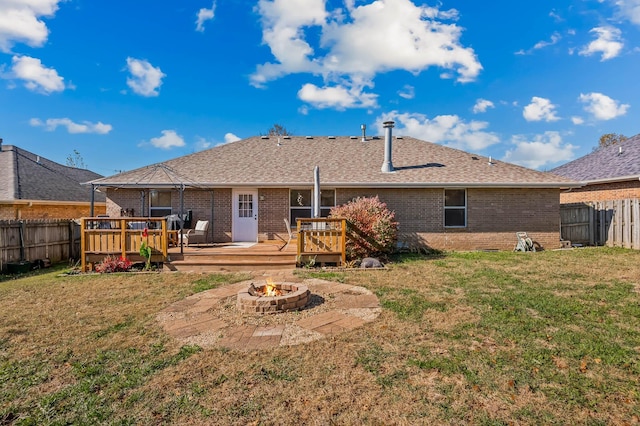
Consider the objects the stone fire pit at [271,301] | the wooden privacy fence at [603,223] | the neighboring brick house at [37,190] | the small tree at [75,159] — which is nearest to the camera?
the stone fire pit at [271,301]

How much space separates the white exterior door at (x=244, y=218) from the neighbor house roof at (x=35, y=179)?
32.7 ft

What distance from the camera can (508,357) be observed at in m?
3.64

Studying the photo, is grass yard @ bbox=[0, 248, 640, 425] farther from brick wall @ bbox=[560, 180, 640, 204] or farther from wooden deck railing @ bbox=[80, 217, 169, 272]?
brick wall @ bbox=[560, 180, 640, 204]

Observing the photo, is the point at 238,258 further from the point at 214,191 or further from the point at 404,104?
the point at 404,104

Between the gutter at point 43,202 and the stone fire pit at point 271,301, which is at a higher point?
the gutter at point 43,202

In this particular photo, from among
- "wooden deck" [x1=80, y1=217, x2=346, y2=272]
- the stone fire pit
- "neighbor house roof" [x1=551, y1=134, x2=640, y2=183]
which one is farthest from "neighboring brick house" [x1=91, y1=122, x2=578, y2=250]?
the stone fire pit

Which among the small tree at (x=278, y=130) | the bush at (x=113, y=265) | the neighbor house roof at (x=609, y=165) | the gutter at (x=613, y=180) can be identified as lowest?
the bush at (x=113, y=265)

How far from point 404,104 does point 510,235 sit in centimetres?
1212

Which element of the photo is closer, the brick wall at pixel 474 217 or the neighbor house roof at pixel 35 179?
the brick wall at pixel 474 217

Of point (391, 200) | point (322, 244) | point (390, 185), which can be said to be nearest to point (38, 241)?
point (322, 244)

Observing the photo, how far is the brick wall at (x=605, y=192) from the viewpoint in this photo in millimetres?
13874

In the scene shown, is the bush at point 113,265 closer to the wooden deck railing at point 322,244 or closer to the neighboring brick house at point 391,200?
the neighboring brick house at point 391,200

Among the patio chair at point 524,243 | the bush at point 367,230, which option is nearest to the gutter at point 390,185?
the bush at point 367,230

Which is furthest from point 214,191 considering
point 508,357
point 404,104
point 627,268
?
point 404,104
